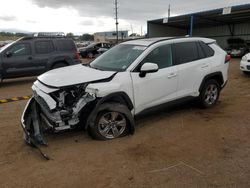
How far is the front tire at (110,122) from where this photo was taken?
4266 millimetres

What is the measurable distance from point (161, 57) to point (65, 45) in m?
6.92

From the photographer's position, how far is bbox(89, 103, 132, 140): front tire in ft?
14.0

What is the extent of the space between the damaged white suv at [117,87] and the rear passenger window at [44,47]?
5825 mm

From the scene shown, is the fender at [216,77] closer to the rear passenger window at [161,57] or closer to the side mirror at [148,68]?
the rear passenger window at [161,57]

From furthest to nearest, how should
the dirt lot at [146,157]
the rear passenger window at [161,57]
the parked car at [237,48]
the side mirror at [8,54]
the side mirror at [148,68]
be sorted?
the parked car at [237,48]
the side mirror at [8,54]
the rear passenger window at [161,57]
the side mirror at [148,68]
the dirt lot at [146,157]

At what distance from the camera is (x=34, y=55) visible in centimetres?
1046

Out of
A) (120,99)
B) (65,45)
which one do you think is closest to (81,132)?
(120,99)

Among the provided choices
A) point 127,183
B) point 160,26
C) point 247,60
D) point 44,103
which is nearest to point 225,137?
point 127,183

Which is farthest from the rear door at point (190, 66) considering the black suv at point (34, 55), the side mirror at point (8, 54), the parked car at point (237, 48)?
the parked car at point (237, 48)

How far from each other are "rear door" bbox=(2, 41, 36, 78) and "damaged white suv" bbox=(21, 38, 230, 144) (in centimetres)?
585

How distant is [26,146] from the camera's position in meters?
4.31

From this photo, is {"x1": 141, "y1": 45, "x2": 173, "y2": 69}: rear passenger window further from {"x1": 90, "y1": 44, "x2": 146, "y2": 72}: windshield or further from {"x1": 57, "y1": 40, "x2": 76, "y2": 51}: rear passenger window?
{"x1": 57, "y1": 40, "x2": 76, "y2": 51}: rear passenger window

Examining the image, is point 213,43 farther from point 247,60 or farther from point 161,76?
point 247,60

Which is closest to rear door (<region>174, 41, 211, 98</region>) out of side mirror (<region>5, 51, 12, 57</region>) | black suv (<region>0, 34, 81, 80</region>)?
black suv (<region>0, 34, 81, 80</region>)
